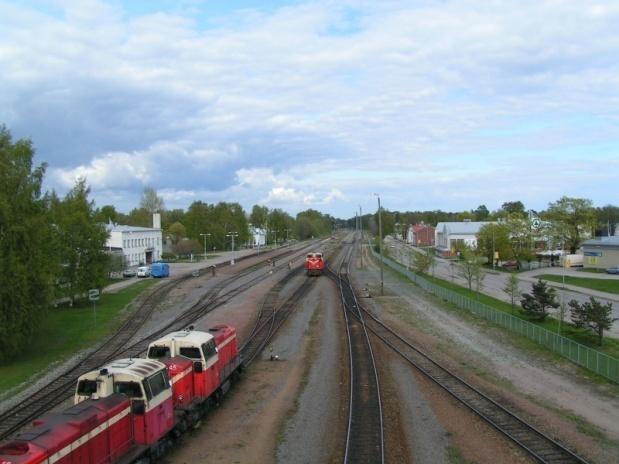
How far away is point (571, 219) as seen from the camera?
9450 cm

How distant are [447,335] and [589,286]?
3567 centimetres

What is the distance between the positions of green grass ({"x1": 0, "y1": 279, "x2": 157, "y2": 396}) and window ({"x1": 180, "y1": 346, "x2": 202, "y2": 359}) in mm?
9658

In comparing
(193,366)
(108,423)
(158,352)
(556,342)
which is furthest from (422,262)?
(108,423)

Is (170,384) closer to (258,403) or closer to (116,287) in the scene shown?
(258,403)

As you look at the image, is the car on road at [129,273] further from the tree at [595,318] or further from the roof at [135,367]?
the roof at [135,367]

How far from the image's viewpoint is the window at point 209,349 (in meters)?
19.6

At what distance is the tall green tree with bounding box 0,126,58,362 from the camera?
28.5 m

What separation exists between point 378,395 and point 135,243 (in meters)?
84.0

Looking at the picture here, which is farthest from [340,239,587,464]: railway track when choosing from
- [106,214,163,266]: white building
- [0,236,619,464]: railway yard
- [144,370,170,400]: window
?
[106,214,163,266]: white building

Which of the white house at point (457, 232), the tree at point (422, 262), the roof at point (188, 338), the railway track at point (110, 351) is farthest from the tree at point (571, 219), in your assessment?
the roof at point (188, 338)

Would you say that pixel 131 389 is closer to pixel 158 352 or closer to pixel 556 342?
pixel 158 352

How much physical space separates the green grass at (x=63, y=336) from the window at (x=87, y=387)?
37.6 feet

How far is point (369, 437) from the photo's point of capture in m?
17.5

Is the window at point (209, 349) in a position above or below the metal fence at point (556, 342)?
above
